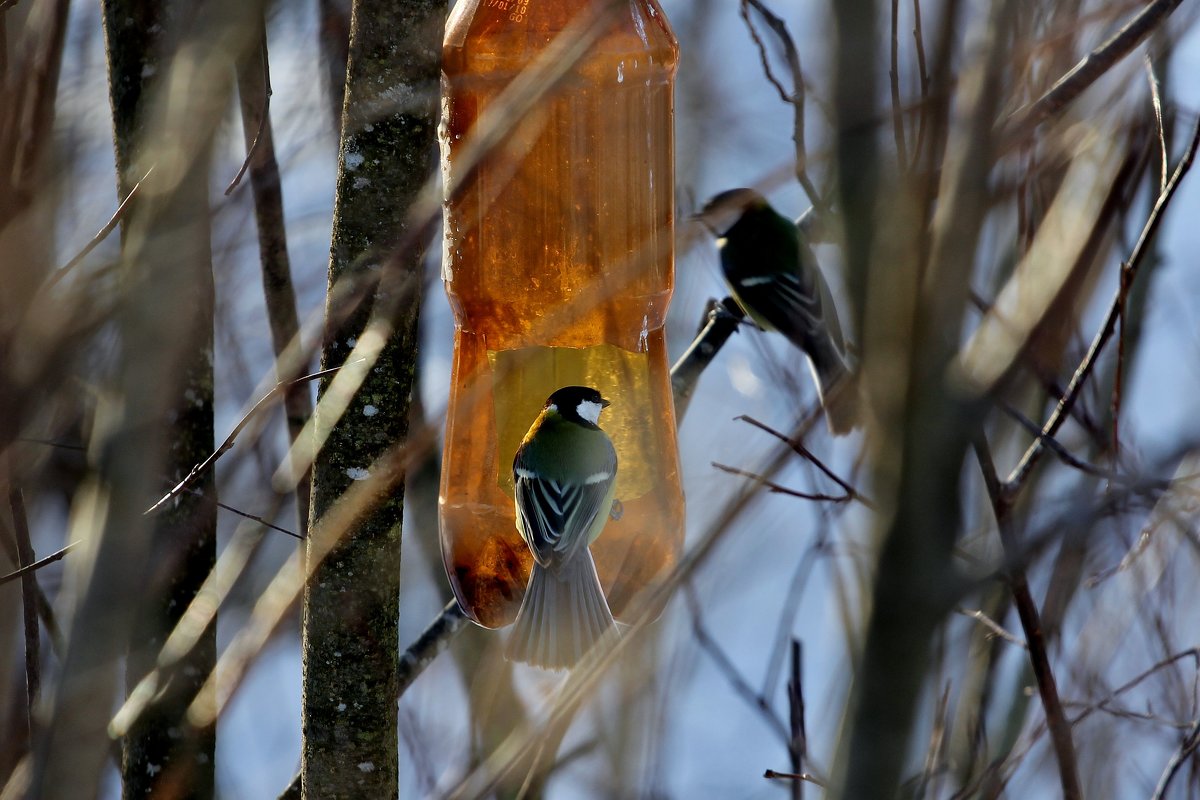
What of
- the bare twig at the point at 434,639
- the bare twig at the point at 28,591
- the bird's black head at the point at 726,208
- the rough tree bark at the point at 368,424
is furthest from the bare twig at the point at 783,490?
the bare twig at the point at 28,591

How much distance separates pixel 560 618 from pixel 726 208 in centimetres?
186

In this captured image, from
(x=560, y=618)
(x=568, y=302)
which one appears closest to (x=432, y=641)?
(x=560, y=618)

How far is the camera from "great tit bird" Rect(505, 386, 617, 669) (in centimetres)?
218

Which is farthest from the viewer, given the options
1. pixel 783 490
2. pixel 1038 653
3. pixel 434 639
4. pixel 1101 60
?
pixel 434 639

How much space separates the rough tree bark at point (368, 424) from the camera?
5.81 feet

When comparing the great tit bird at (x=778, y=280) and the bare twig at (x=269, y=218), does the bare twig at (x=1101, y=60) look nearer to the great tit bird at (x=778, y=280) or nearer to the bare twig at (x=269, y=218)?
the bare twig at (x=269, y=218)

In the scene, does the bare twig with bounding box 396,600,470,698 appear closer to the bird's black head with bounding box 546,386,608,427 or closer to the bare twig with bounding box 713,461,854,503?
the bird's black head with bounding box 546,386,608,427

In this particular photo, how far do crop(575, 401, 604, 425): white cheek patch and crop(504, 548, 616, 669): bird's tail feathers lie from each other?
25 cm

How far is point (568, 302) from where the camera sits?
2.35 meters

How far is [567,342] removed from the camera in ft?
7.98

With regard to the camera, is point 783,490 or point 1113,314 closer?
point 1113,314

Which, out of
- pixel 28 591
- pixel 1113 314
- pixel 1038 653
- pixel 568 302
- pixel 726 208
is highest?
pixel 726 208

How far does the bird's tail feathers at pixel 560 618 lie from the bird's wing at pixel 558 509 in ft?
0.12

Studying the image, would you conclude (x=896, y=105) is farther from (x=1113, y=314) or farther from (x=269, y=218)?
(x=269, y=218)
